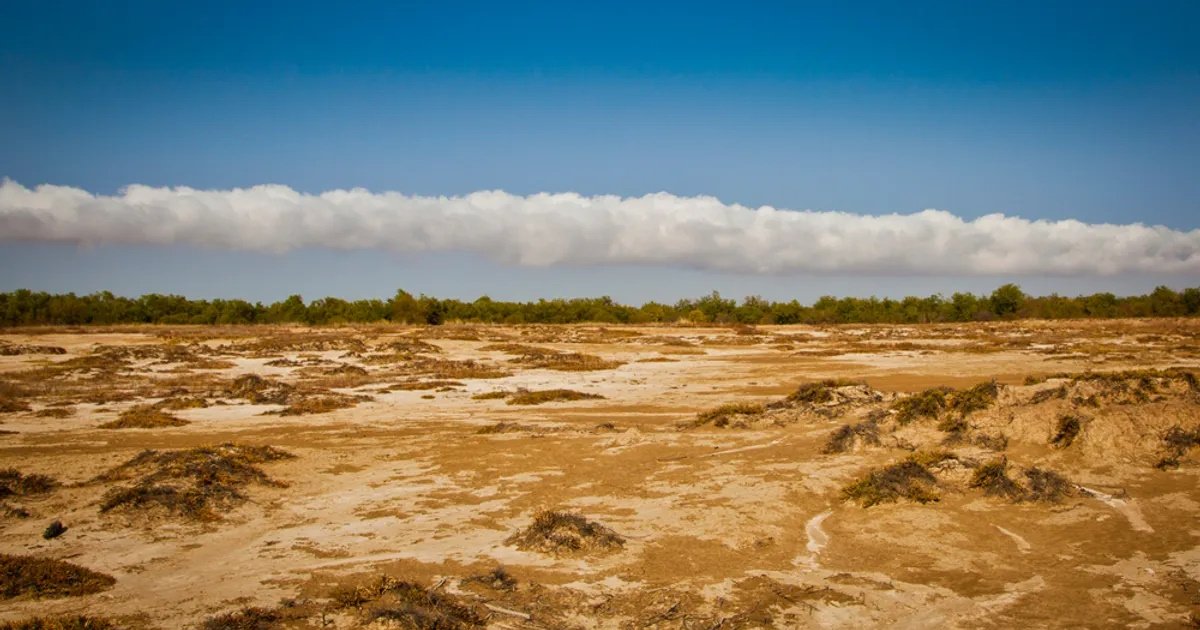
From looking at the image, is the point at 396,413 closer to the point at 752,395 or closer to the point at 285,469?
the point at 285,469

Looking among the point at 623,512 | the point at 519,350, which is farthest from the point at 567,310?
the point at 623,512

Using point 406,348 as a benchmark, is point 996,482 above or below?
below

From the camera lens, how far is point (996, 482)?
38.5 feet

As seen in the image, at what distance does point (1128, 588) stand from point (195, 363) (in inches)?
1567

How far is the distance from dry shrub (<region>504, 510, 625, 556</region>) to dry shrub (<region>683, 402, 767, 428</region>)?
28.1ft

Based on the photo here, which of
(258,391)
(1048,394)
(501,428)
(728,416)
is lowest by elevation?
(501,428)

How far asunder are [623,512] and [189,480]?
23.8 feet

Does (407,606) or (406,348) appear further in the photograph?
(406,348)

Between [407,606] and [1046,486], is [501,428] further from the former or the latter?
[1046,486]

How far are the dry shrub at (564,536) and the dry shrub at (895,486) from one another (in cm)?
419

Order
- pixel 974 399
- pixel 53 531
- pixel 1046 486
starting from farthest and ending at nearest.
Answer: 1. pixel 974 399
2. pixel 1046 486
3. pixel 53 531

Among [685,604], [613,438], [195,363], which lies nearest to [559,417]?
[613,438]

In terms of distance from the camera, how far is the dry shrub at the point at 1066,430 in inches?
546

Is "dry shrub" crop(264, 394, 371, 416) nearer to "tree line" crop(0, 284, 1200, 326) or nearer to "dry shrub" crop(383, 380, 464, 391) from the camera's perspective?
"dry shrub" crop(383, 380, 464, 391)
